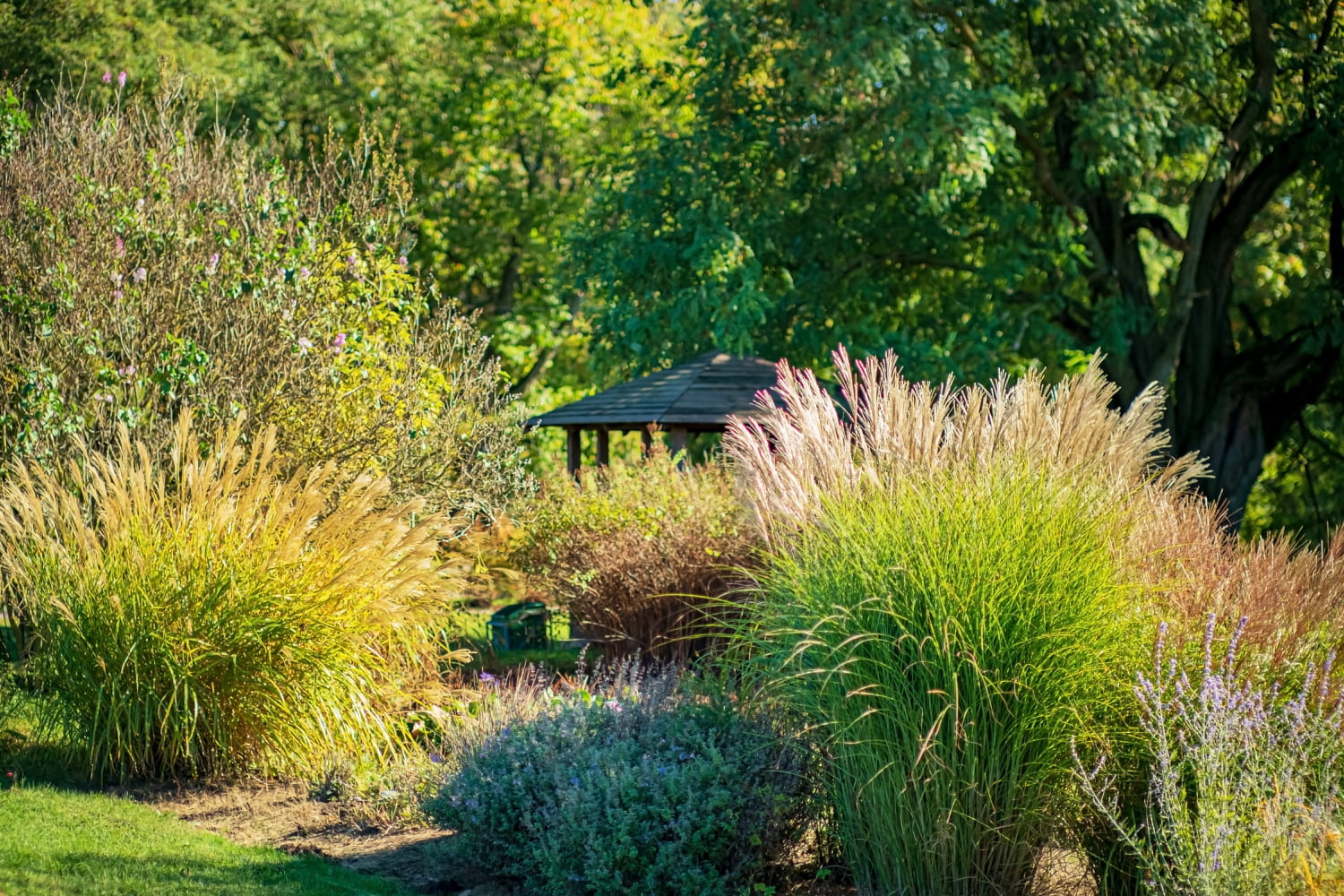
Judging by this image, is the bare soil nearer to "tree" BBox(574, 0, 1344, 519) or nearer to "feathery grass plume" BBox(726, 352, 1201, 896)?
"feathery grass plume" BBox(726, 352, 1201, 896)

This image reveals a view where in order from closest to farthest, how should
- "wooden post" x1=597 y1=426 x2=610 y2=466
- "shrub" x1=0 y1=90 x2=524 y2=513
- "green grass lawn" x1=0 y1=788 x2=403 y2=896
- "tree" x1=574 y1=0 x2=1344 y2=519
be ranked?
"green grass lawn" x1=0 y1=788 x2=403 y2=896, "shrub" x1=0 y1=90 x2=524 y2=513, "tree" x1=574 y1=0 x2=1344 y2=519, "wooden post" x1=597 y1=426 x2=610 y2=466

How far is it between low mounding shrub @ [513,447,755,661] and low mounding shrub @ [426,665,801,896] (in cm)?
252

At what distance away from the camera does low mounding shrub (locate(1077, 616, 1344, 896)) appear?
3.26 meters

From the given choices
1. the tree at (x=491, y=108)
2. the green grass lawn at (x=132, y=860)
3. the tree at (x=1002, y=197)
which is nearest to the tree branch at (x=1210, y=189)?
the tree at (x=1002, y=197)

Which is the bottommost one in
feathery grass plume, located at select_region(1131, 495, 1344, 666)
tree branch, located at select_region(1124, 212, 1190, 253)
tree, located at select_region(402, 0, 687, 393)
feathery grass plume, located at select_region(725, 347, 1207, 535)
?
feathery grass plume, located at select_region(1131, 495, 1344, 666)

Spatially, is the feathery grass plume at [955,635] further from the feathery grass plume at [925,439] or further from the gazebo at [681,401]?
the gazebo at [681,401]

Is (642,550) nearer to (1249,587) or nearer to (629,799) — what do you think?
(629,799)

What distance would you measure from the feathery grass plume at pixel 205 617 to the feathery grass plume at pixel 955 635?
2.52m

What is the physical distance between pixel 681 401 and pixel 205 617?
21.8 feet

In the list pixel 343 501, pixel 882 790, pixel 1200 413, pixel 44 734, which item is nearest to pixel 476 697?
pixel 343 501

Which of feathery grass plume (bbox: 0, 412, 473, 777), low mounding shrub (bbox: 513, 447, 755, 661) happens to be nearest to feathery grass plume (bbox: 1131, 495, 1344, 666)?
low mounding shrub (bbox: 513, 447, 755, 661)

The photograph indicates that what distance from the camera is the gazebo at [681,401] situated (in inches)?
455

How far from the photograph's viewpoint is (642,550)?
327 inches

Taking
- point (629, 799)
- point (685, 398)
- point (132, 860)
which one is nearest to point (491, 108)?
point (685, 398)
